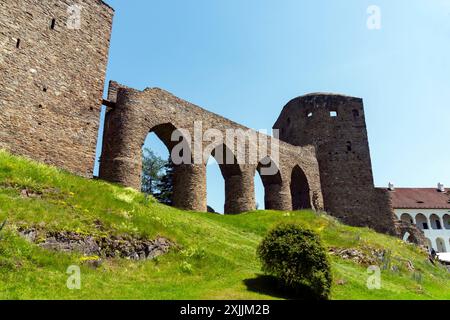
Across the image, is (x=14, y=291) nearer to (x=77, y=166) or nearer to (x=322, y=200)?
(x=77, y=166)

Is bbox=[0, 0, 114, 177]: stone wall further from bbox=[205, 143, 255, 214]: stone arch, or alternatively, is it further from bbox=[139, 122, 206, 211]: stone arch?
bbox=[205, 143, 255, 214]: stone arch

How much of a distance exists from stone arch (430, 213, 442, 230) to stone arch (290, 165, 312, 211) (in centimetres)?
3369

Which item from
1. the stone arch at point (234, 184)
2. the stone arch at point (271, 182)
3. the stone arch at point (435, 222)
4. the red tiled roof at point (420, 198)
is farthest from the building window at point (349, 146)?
the stone arch at point (435, 222)

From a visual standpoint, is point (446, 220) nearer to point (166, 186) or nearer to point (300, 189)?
point (300, 189)

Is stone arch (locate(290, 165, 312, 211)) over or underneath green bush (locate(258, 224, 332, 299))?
over

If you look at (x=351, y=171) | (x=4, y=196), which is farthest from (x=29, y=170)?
(x=351, y=171)

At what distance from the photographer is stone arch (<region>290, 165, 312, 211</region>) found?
→ 36.0 metres

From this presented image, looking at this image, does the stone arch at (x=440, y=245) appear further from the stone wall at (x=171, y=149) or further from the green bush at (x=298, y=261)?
the green bush at (x=298, y=261)

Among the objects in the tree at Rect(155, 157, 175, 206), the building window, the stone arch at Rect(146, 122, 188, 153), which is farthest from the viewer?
the tree at Rect(155, 157, 175, 206)

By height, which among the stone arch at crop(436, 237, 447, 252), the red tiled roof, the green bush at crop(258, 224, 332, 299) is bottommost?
the green bush at crop(258, 224, 332, 299)

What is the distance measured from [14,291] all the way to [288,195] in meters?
26.5

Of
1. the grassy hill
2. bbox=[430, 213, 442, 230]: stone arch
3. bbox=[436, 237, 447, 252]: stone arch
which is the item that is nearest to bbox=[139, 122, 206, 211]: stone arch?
the grassy hill

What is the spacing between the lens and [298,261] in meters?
11.1

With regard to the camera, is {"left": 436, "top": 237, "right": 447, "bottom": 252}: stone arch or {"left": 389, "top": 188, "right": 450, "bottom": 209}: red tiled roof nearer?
{"left": 436, "top": 237, "right": 447, "bottom": 252}: stone arch
